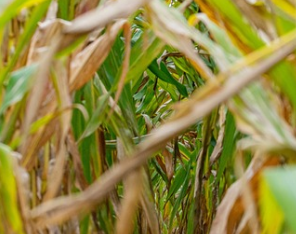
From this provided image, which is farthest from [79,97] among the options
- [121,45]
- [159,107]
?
[159,107]

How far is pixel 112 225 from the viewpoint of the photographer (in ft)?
2.11

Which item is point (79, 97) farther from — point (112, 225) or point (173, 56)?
point (173, 56)

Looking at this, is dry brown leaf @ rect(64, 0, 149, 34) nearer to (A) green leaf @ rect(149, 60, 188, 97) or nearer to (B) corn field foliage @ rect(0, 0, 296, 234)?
(B) corn field foliage @ rect(0, 0, 296, 234)

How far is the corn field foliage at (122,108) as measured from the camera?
33cm

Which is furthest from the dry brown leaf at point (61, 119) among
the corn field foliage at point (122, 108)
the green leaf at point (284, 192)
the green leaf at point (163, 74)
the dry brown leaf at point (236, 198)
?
the green leaf at point (163, 74)

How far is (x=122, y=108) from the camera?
71cm

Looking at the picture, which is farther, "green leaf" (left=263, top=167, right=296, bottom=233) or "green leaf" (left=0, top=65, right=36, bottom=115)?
"green leaf" (left=0, top=65, right=36, bottom=115)

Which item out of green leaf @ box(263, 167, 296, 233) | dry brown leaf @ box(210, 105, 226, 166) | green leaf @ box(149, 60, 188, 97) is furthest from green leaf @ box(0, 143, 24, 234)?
green leaf @ box(149, 60, 188, 97)

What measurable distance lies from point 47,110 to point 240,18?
0.54 ft

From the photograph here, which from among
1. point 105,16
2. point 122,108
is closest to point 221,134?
point 122,108

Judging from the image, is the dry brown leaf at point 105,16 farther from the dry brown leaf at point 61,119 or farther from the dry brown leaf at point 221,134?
the dry brown leaf at point 221,134

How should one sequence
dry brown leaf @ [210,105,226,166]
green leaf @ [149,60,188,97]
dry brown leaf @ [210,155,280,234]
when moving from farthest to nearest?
1. green leaf @ [149,60,188,97]
2. dry brown leaf @ [210,105,226,166]
3. dry brown leaf @ [210,155,280,234]

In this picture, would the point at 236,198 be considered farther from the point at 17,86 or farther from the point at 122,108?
the point at 122,108

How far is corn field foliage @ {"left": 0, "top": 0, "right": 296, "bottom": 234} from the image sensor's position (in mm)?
331
